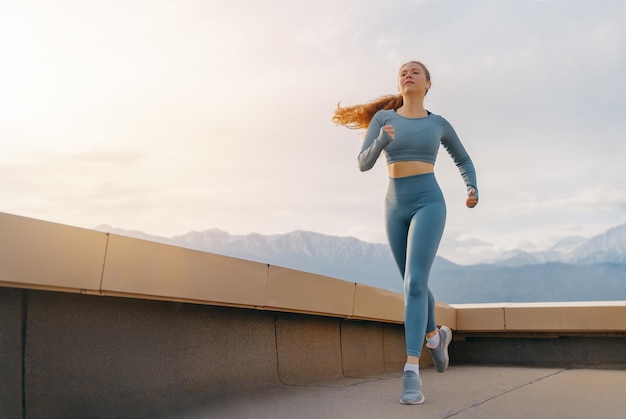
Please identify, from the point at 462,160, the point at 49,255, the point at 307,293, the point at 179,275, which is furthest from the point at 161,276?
the point at 462,160

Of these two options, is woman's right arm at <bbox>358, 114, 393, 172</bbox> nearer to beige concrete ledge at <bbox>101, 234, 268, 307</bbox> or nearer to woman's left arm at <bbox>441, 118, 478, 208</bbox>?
woman's left arm at <bbox>441, 118, 478, 208</bbox>

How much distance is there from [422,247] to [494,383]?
5.67ft

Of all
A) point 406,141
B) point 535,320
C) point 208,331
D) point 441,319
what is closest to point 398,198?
point 406,141

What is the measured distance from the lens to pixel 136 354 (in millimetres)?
3328

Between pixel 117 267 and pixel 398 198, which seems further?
pixel 398 198

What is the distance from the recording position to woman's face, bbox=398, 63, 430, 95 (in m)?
4.31

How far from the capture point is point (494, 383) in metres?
5.01

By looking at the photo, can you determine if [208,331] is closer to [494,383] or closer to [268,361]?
[268,361]

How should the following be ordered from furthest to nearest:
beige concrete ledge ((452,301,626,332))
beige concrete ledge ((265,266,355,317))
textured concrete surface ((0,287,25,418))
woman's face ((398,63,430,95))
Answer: beige concrete ledge ((452,301,626,332)) < woman's face ((398,63,430,95)) < beige concrete ledge ((265,266,355,317)) < textured concrete surface ((0,287,25,418))

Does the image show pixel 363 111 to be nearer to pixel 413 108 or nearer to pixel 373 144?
pixel 413 108

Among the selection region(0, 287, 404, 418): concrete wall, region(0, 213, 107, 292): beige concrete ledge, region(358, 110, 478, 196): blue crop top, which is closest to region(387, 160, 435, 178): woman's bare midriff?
region(358, 110, 478, 196): blue crop top

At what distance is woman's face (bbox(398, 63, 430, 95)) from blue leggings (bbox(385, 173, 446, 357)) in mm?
627

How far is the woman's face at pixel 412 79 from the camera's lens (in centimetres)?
431

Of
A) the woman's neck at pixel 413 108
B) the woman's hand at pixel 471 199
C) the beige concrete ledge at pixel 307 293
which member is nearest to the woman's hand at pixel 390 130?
the woman's neck at pixel 413 108
